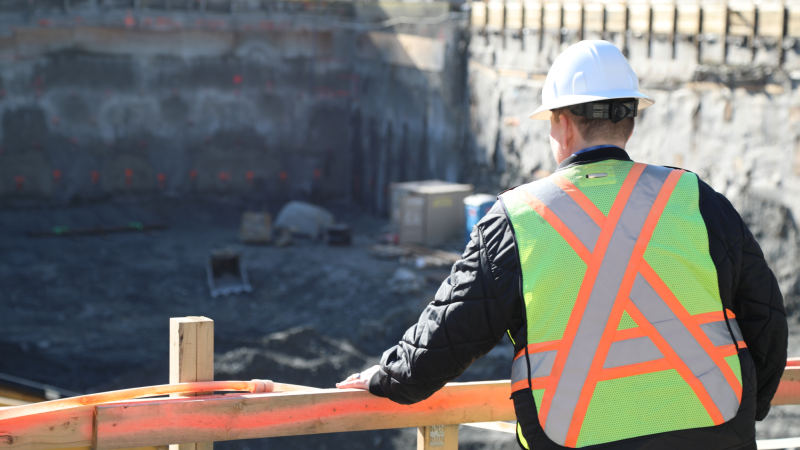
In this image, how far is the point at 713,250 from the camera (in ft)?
5.89

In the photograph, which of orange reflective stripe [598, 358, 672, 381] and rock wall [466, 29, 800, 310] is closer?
orange reflective stripe [598, 358, 672, 381]

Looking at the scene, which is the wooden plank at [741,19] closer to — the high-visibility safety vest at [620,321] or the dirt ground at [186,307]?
the dirt ground at [186,307]

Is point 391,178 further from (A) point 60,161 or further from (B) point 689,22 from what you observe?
(B) point 689,22

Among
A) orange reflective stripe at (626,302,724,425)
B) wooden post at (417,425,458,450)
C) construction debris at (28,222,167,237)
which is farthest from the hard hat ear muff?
construction debris at (28,222,167,237)

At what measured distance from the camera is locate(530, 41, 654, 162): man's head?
1.90 metres

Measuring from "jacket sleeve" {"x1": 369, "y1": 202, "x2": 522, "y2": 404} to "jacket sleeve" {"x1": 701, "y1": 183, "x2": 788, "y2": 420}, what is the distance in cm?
48

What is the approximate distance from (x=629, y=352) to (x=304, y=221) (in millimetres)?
12914

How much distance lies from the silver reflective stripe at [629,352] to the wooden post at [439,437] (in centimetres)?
72

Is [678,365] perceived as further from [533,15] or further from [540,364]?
[533,15]

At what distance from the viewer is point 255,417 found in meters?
2.12

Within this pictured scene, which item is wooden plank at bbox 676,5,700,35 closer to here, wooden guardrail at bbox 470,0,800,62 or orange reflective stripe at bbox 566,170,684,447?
wooden guardrail at bbox 470,0,800,62

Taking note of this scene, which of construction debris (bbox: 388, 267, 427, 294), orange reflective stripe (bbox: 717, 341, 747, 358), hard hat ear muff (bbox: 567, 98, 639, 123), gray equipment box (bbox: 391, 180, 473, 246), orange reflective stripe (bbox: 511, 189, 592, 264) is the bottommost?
construction debris (bbox: 388, 267, 427, 294)

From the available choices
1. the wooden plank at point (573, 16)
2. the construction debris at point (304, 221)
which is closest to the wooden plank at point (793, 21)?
the wooden plank at point (573, 16)

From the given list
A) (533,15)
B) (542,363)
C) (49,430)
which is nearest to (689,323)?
(542,363)
